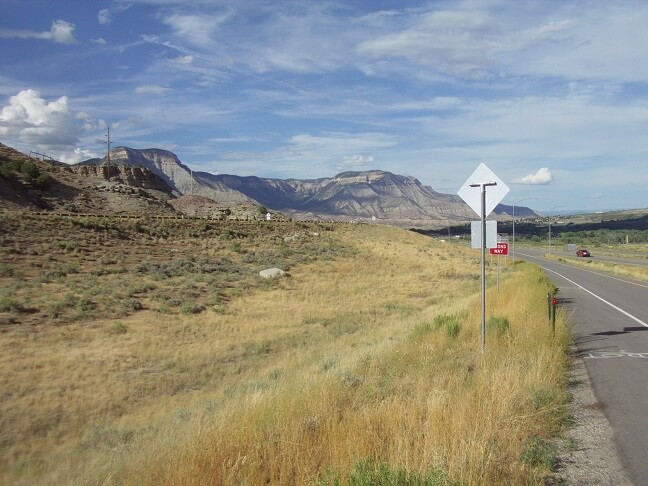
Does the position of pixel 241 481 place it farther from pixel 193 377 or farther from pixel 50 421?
pixel 193 377

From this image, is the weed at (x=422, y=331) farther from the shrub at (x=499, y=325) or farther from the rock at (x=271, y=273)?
the rock at (x=271, y=273)

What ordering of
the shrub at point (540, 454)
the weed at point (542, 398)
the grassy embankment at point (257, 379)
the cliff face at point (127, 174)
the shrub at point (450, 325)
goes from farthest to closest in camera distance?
the cliff face at point (127, 174) < the shrub at point (450, 325) < the weed at point (542, 398) < the shrub at point (540, 454) < the grassy embankment at point (257, 379)

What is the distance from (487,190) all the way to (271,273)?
30.4m

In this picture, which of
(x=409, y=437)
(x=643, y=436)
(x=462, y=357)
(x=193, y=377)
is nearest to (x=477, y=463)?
(x=409, y=437)

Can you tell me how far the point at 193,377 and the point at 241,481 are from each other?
11033 mm

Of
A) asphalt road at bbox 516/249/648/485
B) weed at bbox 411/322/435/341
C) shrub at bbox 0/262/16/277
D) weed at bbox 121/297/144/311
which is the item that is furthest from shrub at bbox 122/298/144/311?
asphalt road at bbox 516/249/648/485

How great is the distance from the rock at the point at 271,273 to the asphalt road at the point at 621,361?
20.1 meters

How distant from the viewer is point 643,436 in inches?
275

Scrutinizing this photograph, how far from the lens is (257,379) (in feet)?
45.3

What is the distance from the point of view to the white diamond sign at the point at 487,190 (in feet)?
35.3

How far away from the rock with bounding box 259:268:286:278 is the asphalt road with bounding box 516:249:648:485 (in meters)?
20.1

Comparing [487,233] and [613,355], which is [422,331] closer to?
[487,233]

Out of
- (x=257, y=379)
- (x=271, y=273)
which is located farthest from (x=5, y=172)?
(x=257, y=379)

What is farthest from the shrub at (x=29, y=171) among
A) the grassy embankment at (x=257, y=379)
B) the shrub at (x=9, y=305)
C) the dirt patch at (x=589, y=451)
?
the dirt patch at (x=589, y=451)
